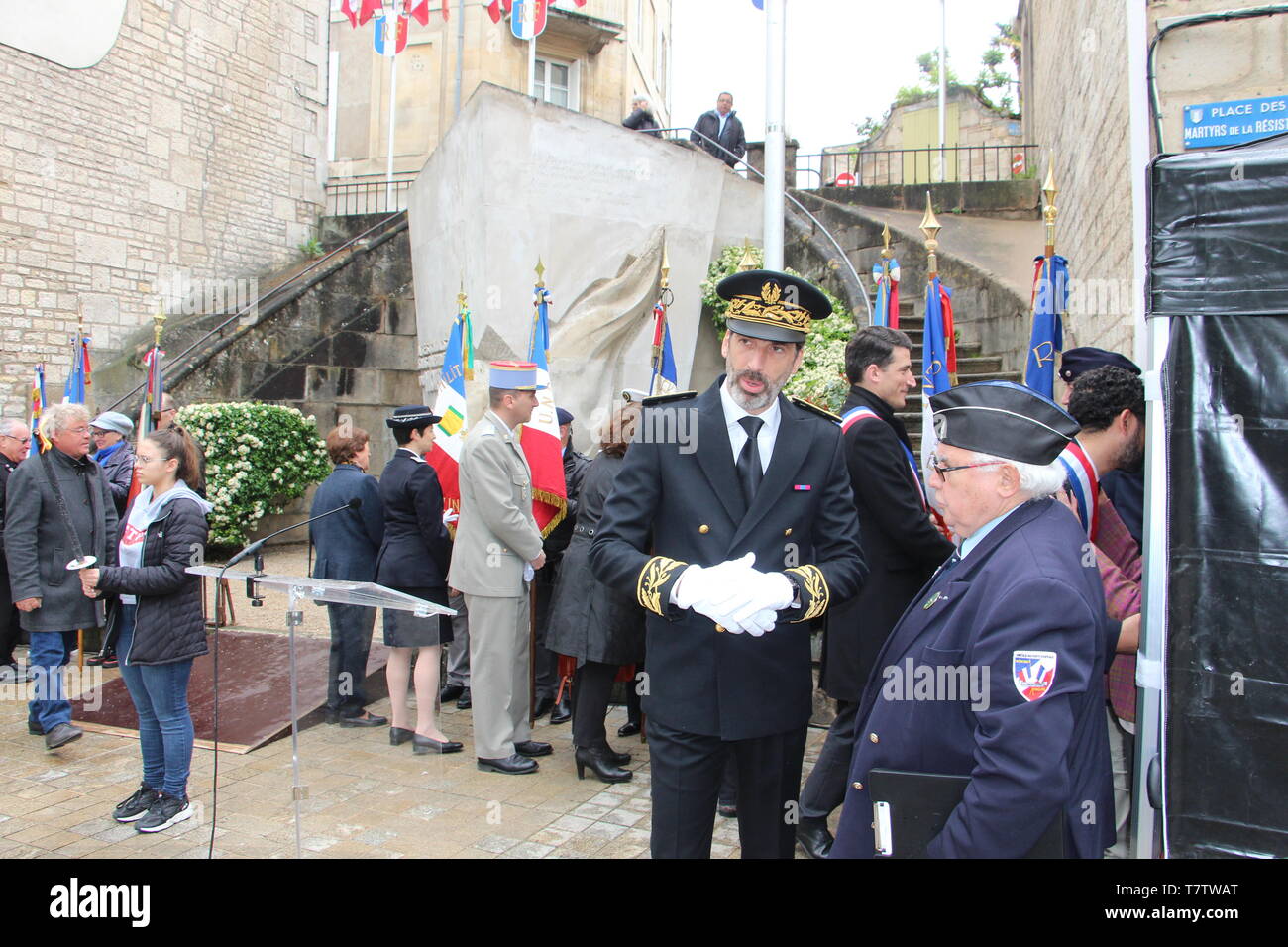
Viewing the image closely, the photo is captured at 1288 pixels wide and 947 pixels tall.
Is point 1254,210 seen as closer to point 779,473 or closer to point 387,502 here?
point 779,473

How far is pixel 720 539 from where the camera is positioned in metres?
2.67

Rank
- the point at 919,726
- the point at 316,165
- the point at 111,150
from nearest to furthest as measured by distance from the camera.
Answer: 1. the point at 919,726
2. the point at 111,150
3. the point at 316,165

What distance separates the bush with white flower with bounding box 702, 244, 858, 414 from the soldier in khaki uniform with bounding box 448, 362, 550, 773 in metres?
2.66

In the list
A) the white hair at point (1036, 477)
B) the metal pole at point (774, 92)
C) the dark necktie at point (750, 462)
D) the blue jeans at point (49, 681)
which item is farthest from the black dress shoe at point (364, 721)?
the metal pole at point (774, 92)

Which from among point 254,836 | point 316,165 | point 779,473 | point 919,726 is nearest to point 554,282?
point 254,836

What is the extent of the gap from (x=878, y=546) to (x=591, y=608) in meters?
1.79

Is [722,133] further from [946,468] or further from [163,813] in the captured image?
[946,468]

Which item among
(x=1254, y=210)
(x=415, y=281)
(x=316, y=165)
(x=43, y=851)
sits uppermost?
(x=316, y=165)

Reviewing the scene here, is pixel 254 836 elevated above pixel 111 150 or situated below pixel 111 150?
below

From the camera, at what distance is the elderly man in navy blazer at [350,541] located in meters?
5.57

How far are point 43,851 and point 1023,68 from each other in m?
18.4

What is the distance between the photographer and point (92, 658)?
7.46 m

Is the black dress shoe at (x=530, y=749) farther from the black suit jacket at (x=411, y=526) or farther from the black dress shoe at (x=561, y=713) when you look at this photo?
the black suit jacket at (x=411, y=526)

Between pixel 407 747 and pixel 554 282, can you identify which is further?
pixel 554 282
